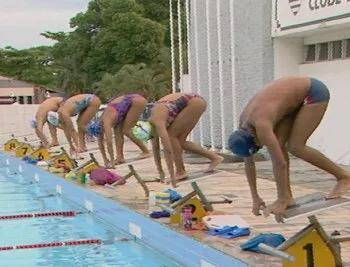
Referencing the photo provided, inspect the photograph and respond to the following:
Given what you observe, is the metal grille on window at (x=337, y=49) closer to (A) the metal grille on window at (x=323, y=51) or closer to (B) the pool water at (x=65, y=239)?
(A) the metal grille on window at (x=323, y=51)

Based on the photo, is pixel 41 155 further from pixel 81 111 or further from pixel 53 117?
pixel 81 111

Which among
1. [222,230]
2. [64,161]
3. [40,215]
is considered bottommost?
[40,215]

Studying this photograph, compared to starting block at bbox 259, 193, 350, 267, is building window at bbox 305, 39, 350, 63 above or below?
above

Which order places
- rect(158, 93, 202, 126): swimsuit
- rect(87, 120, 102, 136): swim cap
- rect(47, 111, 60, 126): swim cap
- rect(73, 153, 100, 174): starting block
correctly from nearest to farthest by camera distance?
rect(158, 93, 202, 126): swimsuit < rect(87, 120, 102, 136): swim cap < rect(73, 153, 100, 174): starting block < rect(47, 111, 60, 126): swim cap

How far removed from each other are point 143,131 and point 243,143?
173 inches

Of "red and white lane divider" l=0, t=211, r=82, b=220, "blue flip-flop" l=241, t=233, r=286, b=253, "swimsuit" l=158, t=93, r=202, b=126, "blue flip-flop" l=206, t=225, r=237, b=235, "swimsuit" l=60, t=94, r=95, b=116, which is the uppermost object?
"swimsuit" l=158, t=93, r=202, b=126

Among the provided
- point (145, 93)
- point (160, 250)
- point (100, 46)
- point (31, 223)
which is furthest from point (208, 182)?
point (100, 46)

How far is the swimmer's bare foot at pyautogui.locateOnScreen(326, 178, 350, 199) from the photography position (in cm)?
552

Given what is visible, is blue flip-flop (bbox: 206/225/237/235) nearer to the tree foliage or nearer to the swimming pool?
the swimming pool

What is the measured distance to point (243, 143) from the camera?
5488 mm

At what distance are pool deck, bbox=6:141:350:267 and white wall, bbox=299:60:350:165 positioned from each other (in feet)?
2.31

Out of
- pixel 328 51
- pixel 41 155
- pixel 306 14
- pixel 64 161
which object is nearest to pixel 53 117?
pixel 64 161

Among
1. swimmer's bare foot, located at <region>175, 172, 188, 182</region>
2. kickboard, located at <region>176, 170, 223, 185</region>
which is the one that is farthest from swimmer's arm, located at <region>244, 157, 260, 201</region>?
swimmer's bare foot, located at <region>175, 172, 188, 182</region>

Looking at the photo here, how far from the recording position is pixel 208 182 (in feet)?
39.4
